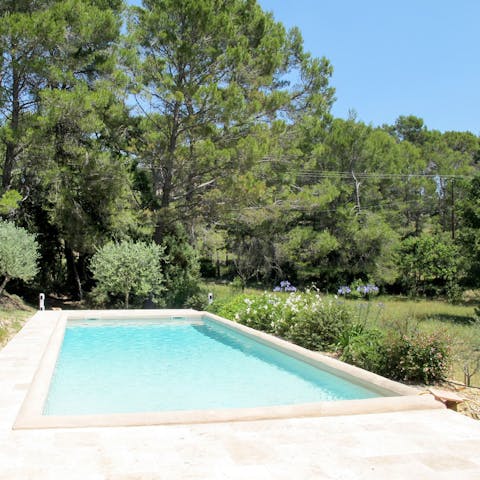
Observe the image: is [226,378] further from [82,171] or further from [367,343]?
[82,171]

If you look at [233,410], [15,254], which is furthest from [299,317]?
[15,254]

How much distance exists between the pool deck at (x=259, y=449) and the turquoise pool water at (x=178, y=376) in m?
1.54

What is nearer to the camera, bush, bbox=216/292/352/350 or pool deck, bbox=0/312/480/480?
pool deck, bbox=0/312/480/480

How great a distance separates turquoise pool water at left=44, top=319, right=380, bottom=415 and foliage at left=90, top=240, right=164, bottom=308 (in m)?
3.03

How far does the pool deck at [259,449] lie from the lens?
3404 mm

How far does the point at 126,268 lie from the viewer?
49.7ft

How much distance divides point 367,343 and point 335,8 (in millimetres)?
9722

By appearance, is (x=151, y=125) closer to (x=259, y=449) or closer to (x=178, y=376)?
(x=178, y=376)

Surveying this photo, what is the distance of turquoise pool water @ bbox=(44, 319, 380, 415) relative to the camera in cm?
636

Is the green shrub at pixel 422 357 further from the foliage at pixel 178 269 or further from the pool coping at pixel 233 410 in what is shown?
the foliage at pixel 178 269

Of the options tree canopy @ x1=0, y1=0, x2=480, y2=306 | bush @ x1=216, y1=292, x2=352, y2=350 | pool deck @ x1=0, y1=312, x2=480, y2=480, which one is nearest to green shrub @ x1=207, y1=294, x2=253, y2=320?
bush @ x1=216, y1=292, x2=352, y2=350

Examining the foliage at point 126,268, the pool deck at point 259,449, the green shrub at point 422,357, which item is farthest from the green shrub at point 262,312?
the pool deck at point 259,449

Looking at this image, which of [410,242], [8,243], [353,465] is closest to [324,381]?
[353,465]

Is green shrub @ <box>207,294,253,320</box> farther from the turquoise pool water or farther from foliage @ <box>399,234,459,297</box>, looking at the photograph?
foliage @ <box>399,234,459,297</box>
